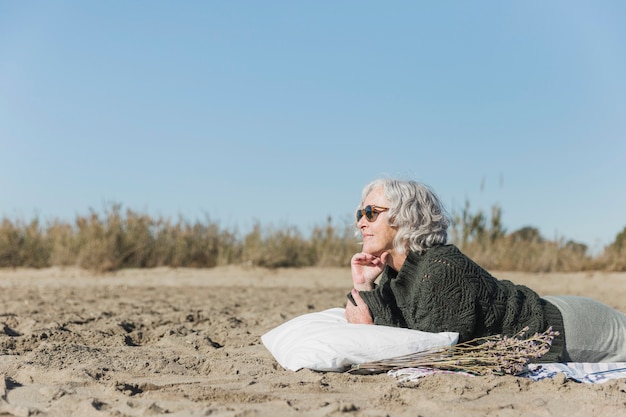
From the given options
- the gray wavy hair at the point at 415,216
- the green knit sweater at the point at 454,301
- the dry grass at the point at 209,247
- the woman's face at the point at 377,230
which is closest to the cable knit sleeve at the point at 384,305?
the green knit sweater at the point at 454,301

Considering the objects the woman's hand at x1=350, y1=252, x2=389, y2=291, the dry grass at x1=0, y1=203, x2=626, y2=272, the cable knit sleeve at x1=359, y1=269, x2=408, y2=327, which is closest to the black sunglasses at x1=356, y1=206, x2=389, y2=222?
the woman's hand at x1=350, y1=252, x2=389, y2=291

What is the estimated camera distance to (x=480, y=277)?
12.5 feet

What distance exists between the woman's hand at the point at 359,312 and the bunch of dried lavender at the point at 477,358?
0.46 meters

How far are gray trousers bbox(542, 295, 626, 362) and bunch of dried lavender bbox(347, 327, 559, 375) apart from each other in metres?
0.34

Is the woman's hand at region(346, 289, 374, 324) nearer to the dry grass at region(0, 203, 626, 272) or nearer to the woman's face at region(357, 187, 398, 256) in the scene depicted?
the woman's face at region(357, 187, 398, 256)

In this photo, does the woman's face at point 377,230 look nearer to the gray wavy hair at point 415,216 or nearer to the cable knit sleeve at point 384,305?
the gray wavy hair at point 415,216

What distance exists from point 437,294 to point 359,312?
0.70 meters

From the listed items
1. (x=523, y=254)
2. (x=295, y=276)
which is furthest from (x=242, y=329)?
(x=523, y=254)

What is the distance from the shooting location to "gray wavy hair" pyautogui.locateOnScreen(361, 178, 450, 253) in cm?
388

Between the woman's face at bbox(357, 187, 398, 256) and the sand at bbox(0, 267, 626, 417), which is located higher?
the woman's face at bbox(357, 187, 398, 256)

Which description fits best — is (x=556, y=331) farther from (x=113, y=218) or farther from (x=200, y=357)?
(x=113, y=218)

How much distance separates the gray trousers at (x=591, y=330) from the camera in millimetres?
4109

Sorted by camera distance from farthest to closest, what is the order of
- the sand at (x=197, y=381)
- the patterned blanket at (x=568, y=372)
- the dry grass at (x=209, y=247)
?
the dry grass at (x=209, y=247) → the patterned blanket at (x=568, y=372) → the sand at (x=197, y=381)

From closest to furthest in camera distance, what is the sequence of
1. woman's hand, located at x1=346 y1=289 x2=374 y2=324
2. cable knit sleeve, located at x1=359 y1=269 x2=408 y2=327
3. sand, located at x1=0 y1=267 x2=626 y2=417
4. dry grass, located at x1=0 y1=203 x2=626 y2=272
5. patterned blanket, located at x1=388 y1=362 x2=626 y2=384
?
sand, located at x1=0 y1=267 x2=626 y2=417 → patterned blanket, located at x1=388 y1=362 x2=626 y2=384 → cable knit sleeve, located at x1=359 y1=269 x2=408 y2=327 → woman's hand, located at x1=346 y1=289 x2=374 y2=324 → dry grass, located at x1=0 y1=203 x2=626 y2=272
